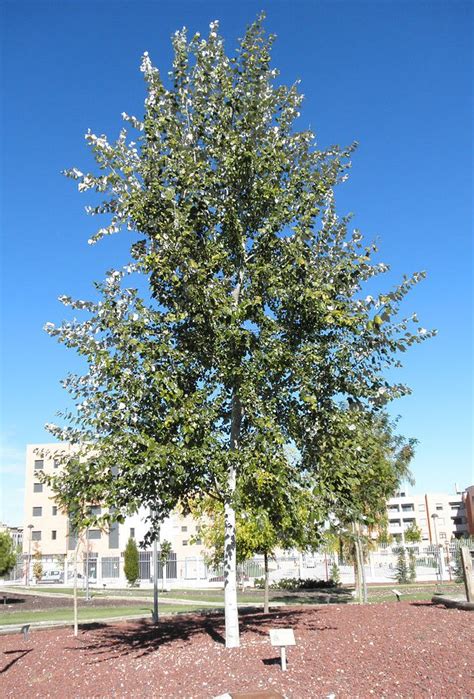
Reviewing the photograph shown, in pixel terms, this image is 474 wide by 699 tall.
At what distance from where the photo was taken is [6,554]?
3394 cm

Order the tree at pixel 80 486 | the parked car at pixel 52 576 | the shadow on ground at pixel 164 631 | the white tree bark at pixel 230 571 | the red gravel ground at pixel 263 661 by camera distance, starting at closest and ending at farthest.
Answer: the red gravel ground at pixel 263 661 < the tree at pixel 80 486 < the white tree bark at pixel 230 571 < the shadow on ground at pixel 164 631 < the parked car at pixel 52 576

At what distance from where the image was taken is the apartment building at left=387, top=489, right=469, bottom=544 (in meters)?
103

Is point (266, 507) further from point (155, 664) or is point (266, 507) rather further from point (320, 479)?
point (155, 664)

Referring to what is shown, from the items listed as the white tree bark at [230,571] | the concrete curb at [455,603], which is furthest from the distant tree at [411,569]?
the white tree bark at [230,571]

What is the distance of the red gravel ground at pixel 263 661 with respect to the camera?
7.93 m

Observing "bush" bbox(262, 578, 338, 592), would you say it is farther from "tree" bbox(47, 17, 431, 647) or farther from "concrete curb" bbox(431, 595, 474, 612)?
"tree" bbox(47, 17, 431, 647)

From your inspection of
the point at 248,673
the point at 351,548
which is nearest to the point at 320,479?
the point at 248,673

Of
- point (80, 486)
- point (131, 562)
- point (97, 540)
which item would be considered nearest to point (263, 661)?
point (80, 486)

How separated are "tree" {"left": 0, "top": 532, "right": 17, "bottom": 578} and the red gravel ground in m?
21.7

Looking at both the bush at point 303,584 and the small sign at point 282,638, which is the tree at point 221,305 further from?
the bush at point 303,584

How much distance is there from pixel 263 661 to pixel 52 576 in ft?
184

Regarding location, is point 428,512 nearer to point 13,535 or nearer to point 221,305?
point 13,535

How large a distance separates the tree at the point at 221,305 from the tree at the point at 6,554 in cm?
2610

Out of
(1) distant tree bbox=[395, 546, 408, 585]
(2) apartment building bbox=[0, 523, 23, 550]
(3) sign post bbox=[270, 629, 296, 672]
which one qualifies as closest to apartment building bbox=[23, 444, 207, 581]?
(2) apartment building bbox=[0, 523, 23, 550]
